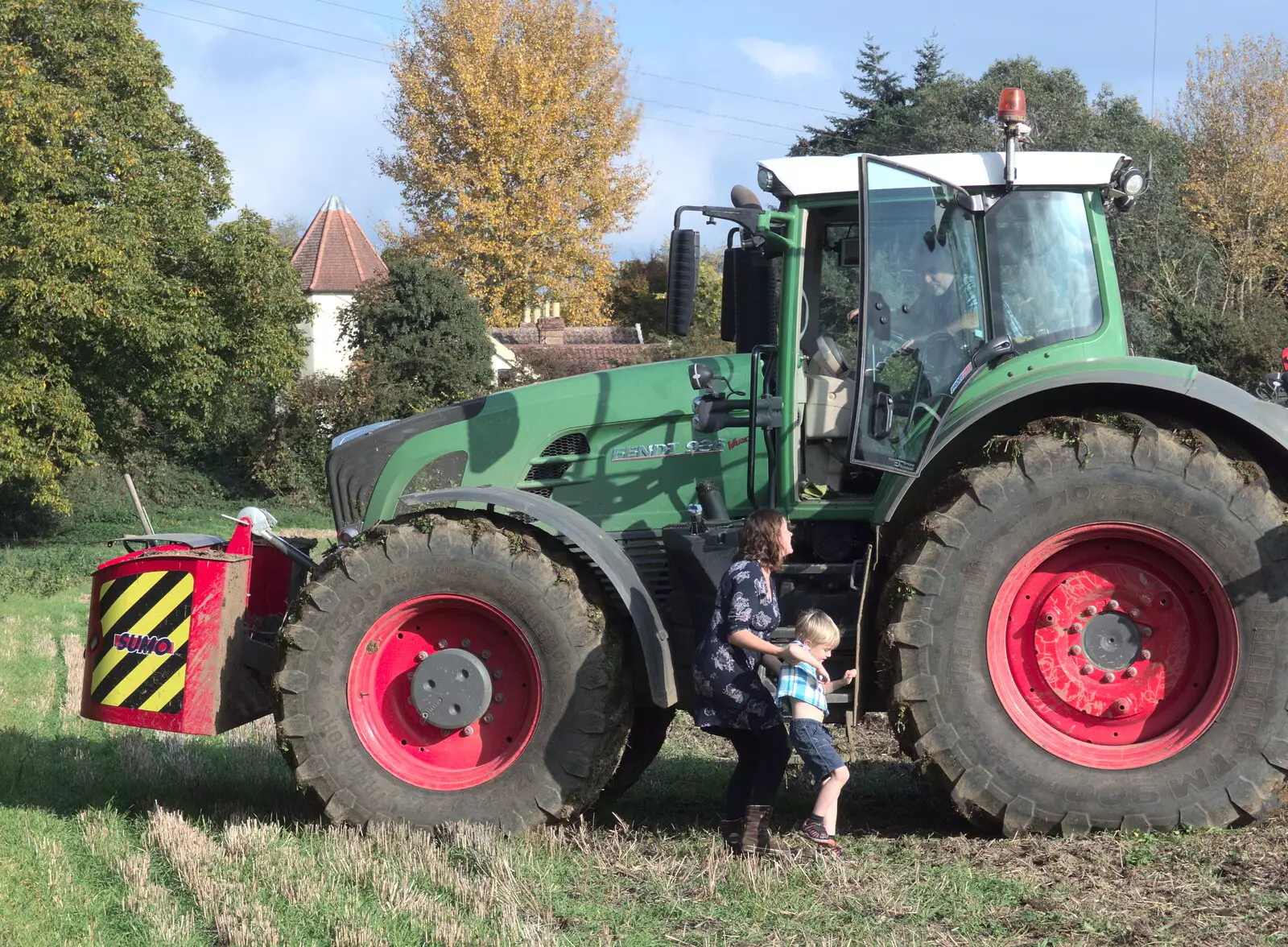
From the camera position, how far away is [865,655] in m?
5.83

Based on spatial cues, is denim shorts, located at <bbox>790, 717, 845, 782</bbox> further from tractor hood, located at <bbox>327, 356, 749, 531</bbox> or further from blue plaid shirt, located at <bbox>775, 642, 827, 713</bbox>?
tractor hood, located at <bbox>327, 356, 749, 531</bbox>

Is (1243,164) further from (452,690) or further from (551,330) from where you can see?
(452,690)

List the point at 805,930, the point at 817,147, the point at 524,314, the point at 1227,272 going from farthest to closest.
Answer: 1. the point at 524,314
2. the point at 817,147
3. the point at 1227,272
4. the point at 805,930

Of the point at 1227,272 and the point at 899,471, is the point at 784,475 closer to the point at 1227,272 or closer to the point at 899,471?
the point at 899,471

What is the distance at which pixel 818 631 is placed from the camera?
5523 mm

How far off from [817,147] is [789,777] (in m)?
38.4

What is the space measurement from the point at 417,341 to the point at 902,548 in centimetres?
3076

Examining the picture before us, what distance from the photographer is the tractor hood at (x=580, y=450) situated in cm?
654

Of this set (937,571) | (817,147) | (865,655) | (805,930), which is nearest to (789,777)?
(865,655)

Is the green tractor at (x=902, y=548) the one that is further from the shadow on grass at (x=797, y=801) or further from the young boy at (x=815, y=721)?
the shadow on grass at (x=797, y=801)

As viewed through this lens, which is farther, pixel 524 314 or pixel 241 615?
pixel 524 314

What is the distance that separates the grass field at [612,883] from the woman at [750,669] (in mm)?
256

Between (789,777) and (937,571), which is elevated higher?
(937,571)

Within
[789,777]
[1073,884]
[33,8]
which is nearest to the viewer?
[1073,884]
